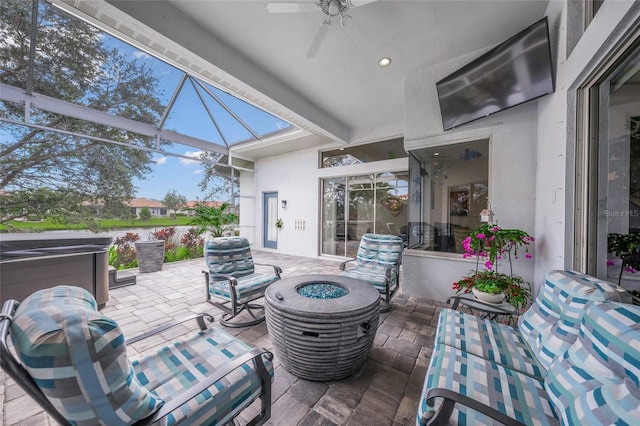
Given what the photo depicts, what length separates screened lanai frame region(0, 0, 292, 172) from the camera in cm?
366

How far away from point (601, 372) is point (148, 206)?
26.3 ft

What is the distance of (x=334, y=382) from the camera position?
1.83 metres

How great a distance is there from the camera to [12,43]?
328 cm

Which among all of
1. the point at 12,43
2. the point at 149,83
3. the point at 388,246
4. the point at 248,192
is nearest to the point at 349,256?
the point at 388,246

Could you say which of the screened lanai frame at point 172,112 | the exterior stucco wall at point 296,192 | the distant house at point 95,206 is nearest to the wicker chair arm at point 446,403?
the screened lanai frame at point 172,112

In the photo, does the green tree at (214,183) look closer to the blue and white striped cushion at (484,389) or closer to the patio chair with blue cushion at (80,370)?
the patio chair with blue cushion at (80,370)

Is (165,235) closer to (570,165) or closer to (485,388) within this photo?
(485,388)

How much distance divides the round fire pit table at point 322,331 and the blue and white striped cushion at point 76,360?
998 mm

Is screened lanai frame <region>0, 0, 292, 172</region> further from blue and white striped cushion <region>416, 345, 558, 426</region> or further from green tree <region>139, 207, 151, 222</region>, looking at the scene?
blue and white striped cushion <region>416, 345, 558, 426</region>

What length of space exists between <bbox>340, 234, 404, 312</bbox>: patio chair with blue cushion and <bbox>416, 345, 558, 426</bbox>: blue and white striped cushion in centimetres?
158

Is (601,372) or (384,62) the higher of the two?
(384,62)

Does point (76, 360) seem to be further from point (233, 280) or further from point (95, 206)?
point (95, 206)

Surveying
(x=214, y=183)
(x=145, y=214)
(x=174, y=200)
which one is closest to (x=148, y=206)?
(x=145, y=214)

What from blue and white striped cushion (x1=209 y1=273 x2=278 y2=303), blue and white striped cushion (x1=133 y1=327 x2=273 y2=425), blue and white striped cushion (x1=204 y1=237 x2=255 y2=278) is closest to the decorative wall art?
blue and white striped cushion (x1=209 y1=273 x2=278 y2=303)
